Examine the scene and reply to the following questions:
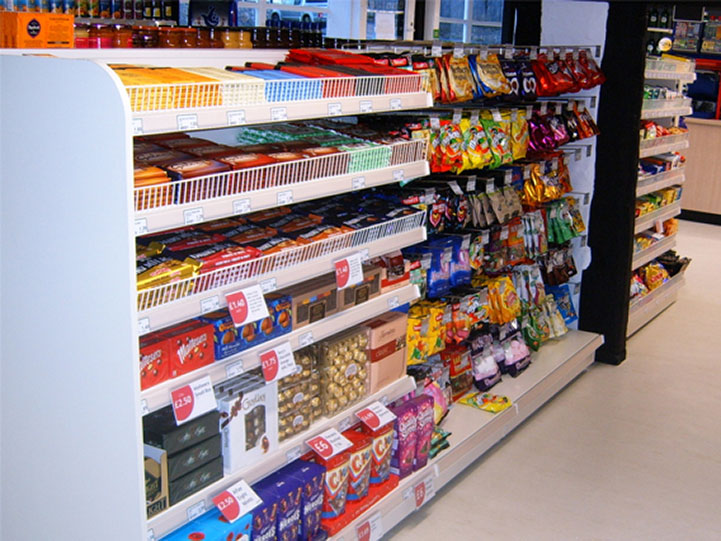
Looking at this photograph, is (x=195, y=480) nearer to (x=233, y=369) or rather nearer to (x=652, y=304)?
(x=233, y=369)

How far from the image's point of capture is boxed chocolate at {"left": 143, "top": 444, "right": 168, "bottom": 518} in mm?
2174

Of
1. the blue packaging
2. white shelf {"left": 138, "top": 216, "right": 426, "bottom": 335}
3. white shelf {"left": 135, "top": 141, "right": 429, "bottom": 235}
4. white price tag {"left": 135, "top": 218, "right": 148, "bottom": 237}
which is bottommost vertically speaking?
the blue packaging

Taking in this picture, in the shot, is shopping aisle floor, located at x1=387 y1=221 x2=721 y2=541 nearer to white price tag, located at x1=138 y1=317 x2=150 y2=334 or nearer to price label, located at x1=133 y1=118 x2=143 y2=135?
white price tag, located at x1=138 y1=317 x2=150 y2=334

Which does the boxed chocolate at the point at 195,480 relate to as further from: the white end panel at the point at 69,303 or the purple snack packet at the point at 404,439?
the purple snack packet at the point at 404,439

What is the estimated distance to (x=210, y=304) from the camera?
222 cm

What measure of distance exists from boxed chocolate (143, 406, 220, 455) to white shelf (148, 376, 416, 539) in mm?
156

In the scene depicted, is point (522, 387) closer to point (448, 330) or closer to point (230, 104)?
point (448, 330)

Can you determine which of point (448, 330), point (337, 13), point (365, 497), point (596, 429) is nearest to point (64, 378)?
point (365, 497)

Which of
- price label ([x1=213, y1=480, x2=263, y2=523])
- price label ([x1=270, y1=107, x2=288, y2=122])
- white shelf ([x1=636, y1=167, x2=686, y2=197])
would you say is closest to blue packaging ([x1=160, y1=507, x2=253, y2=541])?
price label ([x1=213, y1=480, x2=263, y2=523])

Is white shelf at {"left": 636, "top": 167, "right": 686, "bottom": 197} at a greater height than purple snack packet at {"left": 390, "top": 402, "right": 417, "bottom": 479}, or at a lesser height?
greater

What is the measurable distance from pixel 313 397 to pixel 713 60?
1039cm

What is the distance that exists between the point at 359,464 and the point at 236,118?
1.40m

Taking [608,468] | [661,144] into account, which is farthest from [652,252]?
[608,468]

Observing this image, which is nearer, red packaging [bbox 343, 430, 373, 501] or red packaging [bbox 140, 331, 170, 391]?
red packaging [bbox 140, 331, 170, 391]
